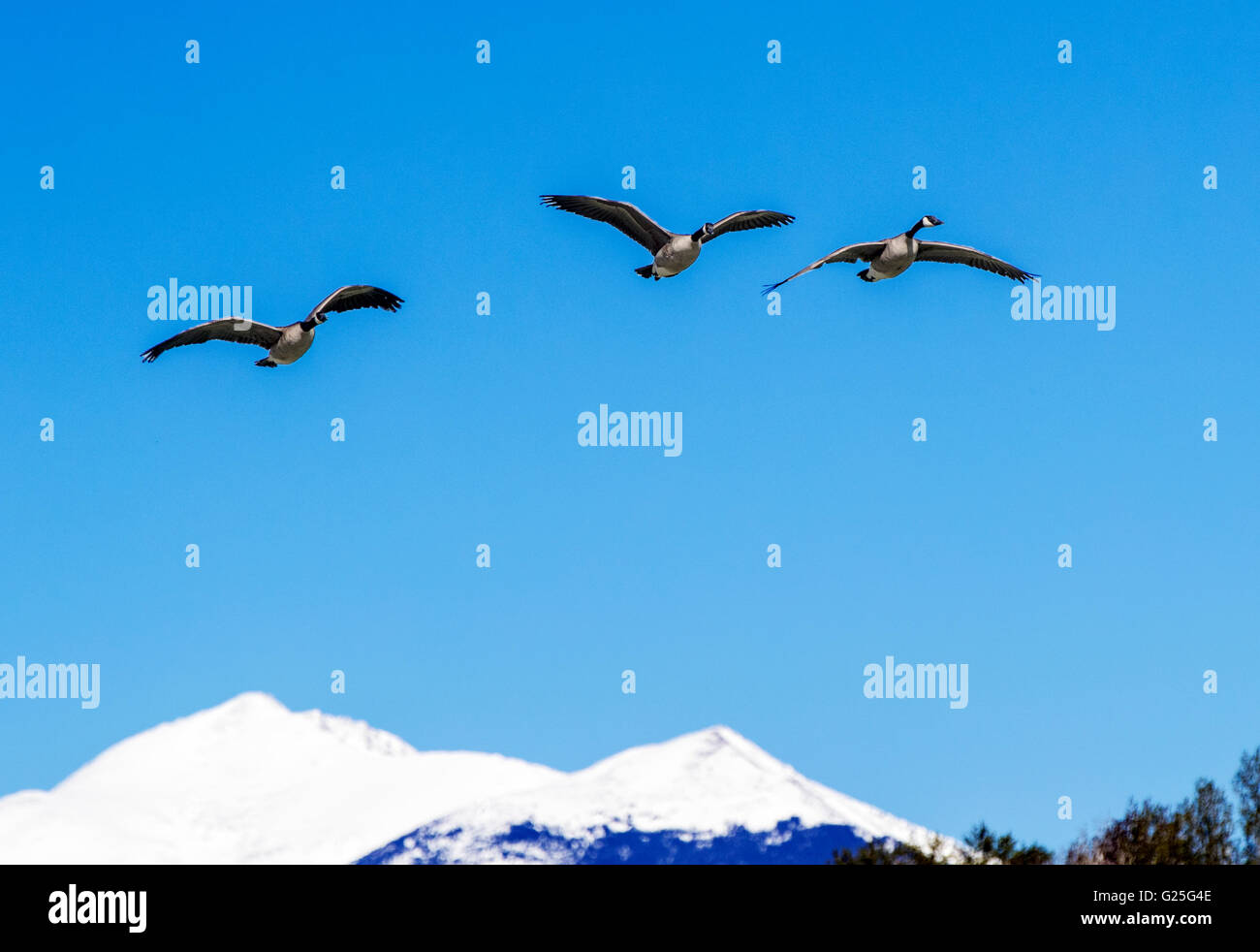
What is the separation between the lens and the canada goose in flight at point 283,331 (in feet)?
115

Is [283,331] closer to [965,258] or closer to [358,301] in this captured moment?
[358,301]

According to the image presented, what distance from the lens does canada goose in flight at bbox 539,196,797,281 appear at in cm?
3422

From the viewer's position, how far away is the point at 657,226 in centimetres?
3406

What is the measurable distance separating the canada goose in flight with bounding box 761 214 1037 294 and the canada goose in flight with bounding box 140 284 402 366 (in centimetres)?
1048

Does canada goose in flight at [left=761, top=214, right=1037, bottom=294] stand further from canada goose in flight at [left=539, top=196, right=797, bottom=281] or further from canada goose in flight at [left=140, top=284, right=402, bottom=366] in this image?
canada goose in flight at [left=140, top=284, right=402, bottom=366]

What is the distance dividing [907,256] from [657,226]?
5517mm

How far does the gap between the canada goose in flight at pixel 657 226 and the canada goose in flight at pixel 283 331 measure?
4.77m
